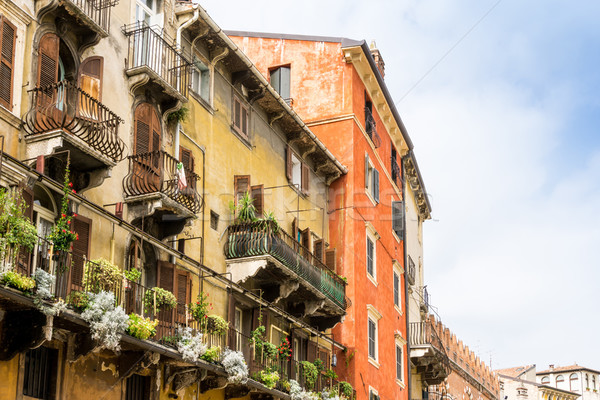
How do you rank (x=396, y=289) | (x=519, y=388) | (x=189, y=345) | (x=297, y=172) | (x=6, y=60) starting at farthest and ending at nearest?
(x=519, y=388) → (x=396, y=289) → (x=297, y=172) → (x=189, y=345) → (x=6, y=60)

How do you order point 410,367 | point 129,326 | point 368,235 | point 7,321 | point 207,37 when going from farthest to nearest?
point 410,367, point 368,235, point 207,37, point 129,326, point 7,321

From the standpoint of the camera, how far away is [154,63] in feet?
65.2

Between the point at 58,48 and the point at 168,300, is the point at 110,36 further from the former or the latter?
the point at 168,300

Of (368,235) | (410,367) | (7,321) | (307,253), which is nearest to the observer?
(7,321)

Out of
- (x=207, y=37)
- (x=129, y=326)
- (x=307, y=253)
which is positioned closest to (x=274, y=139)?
(x=307, y=253)

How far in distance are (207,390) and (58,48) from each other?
27.7 ft

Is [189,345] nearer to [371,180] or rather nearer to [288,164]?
[288,164]

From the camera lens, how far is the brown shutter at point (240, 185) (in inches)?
952

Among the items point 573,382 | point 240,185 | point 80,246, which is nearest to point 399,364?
point 240,185

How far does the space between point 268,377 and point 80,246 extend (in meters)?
7.31

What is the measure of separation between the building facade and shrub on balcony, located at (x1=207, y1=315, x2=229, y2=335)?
62mm

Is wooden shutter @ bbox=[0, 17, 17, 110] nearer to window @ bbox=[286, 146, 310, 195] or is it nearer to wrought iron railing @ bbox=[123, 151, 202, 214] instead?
wrought iron railing @ bbox=[123, 151, 202, 214]

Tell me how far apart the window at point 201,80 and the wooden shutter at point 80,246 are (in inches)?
252

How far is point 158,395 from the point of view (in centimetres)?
1891
